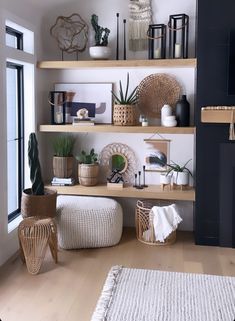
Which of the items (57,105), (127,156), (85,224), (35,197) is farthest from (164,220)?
(57,105)

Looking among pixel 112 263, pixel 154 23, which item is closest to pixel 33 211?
pixel 112 263

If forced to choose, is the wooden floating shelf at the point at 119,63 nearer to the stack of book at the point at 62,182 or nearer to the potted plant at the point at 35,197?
the potted plant at the point at 35,197

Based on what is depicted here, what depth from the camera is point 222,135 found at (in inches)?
138

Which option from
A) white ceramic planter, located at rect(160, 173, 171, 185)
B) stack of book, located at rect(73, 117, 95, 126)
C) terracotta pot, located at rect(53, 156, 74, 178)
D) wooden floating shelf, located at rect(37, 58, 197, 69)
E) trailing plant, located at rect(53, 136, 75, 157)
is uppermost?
wooden floating shelf, located at rect(37, 58, 197, 69)

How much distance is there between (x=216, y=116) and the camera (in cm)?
339

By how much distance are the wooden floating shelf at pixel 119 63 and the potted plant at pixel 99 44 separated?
0.10 m

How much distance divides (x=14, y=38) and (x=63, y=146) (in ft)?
3.58

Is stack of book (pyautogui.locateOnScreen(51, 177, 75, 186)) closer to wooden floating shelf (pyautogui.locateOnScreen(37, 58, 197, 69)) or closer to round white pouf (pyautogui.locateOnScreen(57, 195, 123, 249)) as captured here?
round white pouf (pyautogui.locateOnScreen(57, 195, 123, 249))

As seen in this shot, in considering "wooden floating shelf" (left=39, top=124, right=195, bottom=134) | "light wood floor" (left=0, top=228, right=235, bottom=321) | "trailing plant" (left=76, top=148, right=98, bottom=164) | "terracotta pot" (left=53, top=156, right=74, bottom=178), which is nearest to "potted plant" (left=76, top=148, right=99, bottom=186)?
"trailing plant" (left=76, top=148, right=98, bottom=164)

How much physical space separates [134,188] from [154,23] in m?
1.60

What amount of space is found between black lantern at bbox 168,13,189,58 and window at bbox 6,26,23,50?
4.55 feet

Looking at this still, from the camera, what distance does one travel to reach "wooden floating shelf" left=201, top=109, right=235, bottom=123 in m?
3.36

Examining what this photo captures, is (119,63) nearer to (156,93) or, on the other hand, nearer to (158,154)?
(156,93)

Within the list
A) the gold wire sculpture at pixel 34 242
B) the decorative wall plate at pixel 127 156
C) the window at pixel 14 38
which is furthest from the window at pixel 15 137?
the decorative wall plate at pixel 127 156
